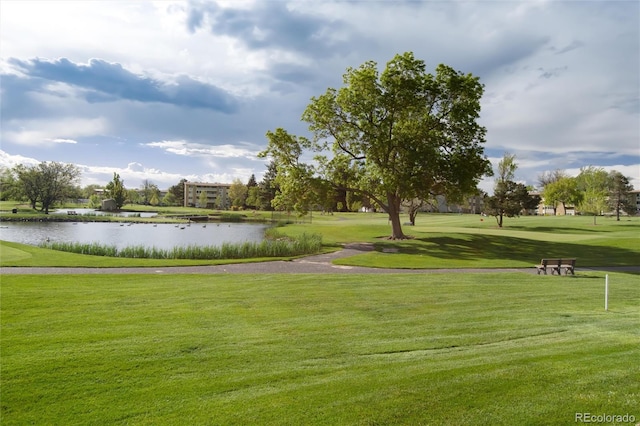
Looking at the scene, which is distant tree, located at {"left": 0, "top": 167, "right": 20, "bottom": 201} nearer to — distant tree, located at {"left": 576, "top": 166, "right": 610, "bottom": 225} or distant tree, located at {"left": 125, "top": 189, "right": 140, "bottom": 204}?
distant tree, located at {"left": 125, "top": 189, "right": 140, "bottom": 204}

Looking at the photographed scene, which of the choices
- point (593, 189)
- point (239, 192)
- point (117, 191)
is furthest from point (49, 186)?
point (593, 189)

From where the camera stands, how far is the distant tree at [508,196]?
4919 cm

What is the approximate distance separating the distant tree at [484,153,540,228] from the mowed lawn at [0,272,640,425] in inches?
1582

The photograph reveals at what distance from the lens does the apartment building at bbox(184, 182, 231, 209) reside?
147 m

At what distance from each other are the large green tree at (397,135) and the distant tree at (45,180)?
70106 millimetres

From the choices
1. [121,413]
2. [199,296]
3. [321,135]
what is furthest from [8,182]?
[121,413]

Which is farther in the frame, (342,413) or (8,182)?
(8,182)

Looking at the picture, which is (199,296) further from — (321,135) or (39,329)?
(321,135)

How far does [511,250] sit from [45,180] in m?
89.1

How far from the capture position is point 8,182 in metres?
82.2

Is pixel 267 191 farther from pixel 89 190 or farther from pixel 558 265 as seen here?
pixel 89 190

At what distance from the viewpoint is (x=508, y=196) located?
4972cm

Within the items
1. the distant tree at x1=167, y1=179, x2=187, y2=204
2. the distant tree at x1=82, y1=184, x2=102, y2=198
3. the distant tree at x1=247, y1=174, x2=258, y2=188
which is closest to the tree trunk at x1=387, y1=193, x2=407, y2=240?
the distant tree at x1=247, y1=174, x2=258, y2=188

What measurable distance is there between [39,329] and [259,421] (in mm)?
5495
